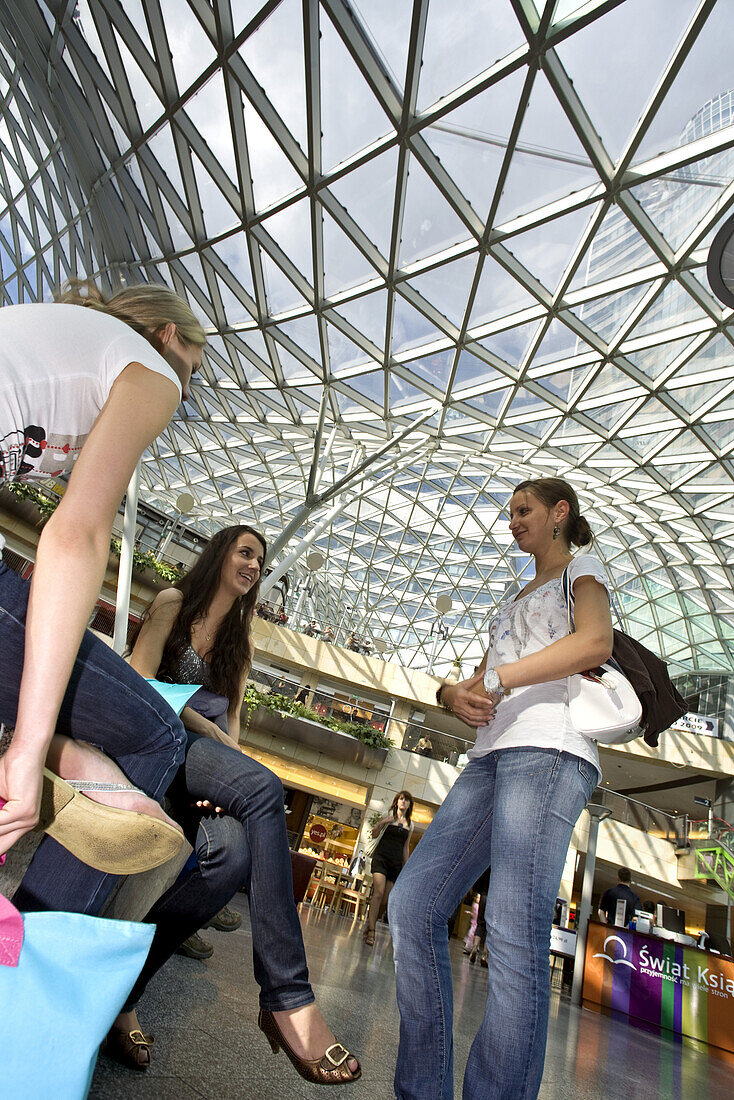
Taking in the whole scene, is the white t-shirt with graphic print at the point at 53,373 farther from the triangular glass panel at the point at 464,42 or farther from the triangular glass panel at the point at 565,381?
the triangular glass panel at the point at 565,381

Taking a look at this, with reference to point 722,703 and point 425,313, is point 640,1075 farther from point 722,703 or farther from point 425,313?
point 722,703

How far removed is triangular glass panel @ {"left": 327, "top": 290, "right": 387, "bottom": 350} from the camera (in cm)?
1945

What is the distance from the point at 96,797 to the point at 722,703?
33478mm


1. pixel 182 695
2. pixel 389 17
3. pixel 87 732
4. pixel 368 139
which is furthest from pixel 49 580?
pixel 368 139

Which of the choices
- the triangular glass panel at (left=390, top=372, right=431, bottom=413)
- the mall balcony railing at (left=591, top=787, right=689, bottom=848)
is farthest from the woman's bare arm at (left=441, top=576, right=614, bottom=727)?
the triangular glass panel at (left=390, top=372, right=431, bottom=413)

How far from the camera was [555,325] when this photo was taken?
18.2 meters

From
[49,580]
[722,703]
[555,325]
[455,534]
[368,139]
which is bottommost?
[49,580]

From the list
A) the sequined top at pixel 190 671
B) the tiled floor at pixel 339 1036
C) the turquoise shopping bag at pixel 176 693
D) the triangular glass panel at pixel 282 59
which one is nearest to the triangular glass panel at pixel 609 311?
the triangular glass panel at pixel 282 59

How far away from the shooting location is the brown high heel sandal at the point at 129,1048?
185 centimetres

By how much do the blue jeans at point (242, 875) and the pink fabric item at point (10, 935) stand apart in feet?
4.22

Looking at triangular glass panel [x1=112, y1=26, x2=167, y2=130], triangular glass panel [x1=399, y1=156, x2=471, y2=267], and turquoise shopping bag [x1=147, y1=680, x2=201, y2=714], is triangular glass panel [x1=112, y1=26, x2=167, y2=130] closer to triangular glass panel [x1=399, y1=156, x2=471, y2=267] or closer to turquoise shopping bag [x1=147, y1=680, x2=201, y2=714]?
triangular glass panel [x1=399, y1=156, x2=471, y2=267]

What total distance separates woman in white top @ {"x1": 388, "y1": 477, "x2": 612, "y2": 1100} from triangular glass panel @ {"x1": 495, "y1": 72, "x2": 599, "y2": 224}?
1335 cm

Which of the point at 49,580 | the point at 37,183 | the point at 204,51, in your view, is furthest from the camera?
the point at 37,183

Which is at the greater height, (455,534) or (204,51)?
(455,534)
